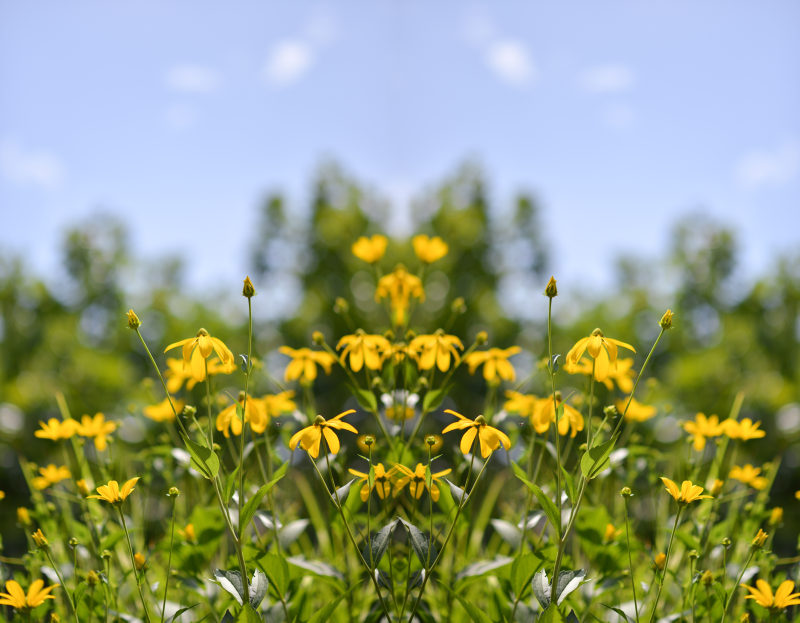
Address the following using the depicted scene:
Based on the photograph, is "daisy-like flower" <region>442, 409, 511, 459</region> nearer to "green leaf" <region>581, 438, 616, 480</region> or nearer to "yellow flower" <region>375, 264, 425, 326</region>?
"green leaf" <region>581, 438, 616, 480</region>

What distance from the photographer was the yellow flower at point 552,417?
4.86 ft

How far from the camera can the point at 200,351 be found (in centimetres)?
130

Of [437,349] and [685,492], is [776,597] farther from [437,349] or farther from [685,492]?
[437,349]

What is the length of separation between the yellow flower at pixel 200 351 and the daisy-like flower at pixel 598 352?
2.35 ft

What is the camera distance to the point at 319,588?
217cm

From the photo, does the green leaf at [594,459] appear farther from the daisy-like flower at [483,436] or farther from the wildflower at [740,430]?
the wildflower at [740,430]

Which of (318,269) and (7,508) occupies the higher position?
(318,269)

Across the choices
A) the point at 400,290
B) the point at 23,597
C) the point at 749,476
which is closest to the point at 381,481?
the point at 400,290

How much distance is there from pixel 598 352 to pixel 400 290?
773 mm

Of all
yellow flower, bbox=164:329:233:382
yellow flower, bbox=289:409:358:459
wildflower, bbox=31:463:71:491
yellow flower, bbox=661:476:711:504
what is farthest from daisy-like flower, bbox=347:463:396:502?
wildflower, bbox=31:463:71:491

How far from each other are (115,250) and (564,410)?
15.9 m

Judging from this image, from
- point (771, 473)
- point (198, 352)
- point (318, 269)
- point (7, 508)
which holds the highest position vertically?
point (198, 352)

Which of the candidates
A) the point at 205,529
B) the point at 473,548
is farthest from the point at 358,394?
the point at 473,548

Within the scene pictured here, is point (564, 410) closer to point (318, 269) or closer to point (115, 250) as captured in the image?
point (318, 269)
